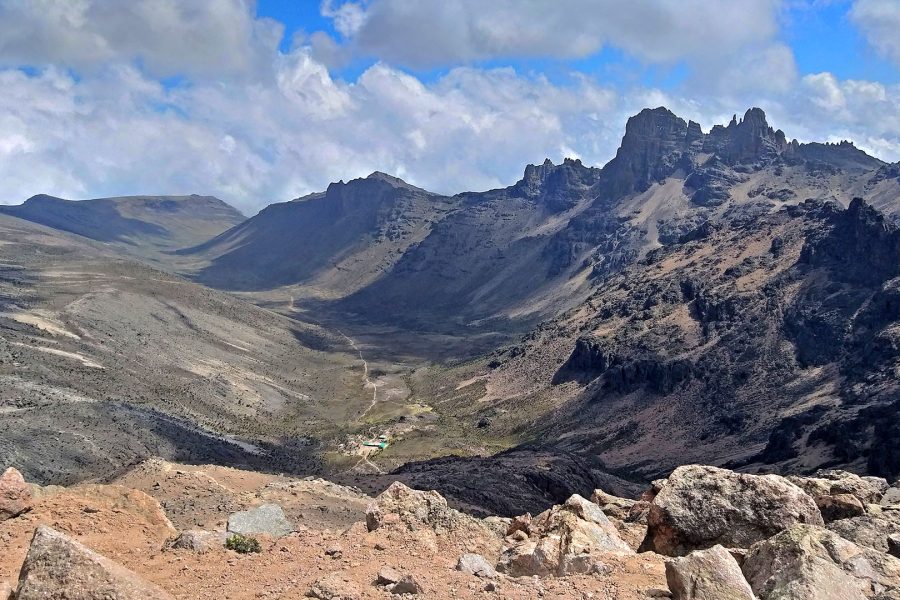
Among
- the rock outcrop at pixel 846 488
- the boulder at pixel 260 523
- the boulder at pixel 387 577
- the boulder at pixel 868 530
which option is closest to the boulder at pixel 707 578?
the boulder at pixel 387 577

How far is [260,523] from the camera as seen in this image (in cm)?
2162

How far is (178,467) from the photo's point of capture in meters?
36.4

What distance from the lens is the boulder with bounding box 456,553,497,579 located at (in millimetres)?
15414

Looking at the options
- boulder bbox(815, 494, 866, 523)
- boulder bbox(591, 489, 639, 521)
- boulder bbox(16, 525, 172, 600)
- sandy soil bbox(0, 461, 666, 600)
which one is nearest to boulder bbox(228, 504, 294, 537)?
sandy soil bbox(0, 461, 666, 600)

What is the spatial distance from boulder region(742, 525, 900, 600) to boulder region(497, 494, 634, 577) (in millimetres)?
3104

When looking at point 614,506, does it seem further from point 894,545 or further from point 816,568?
point 816,568

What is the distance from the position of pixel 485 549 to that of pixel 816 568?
847 centimetres

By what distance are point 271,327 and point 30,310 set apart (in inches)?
2631

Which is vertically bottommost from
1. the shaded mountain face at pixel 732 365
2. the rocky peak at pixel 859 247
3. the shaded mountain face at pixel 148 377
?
the shaded mountain face at pixel 148 377

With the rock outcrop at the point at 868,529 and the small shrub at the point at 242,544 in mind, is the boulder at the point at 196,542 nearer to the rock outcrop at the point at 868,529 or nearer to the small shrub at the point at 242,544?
the small shrub at the point at 242,544

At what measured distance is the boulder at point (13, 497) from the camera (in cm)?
1798

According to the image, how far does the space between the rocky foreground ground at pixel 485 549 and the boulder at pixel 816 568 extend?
0.09 ft

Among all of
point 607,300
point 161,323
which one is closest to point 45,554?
point 161,323

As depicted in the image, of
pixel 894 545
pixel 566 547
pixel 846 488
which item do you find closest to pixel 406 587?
pixel 566 547
